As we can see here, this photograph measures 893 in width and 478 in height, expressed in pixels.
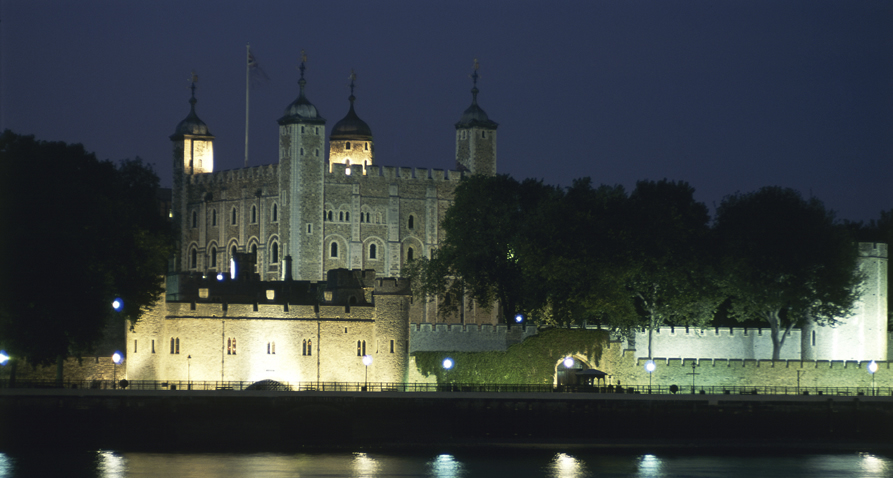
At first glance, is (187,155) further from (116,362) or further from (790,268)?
(790,268)

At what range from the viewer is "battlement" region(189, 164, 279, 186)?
117 m

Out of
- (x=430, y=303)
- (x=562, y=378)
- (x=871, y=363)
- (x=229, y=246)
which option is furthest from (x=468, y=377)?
(x=229, y=246)

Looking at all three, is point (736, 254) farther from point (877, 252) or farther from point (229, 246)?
point (229, 246)

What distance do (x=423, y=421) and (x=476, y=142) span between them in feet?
164

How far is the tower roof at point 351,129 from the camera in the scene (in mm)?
122062

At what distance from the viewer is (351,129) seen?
122312 millimetres

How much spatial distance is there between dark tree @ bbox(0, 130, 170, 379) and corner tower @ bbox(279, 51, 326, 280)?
2490 cm

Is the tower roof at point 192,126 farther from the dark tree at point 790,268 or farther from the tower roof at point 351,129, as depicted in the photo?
the dark tree at point 790,268

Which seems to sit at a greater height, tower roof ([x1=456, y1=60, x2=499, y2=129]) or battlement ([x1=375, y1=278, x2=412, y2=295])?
tower roof ([x1=456, y1=60, x2=499, y2=129])

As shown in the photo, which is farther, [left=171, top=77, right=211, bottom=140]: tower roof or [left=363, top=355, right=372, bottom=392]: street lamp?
[left=171, top=77, right=211, bottom=140]: tower roof

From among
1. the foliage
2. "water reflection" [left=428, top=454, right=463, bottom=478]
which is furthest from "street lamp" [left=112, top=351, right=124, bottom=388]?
"water reflection" [left=428, top=454, right=463, bottom=478]

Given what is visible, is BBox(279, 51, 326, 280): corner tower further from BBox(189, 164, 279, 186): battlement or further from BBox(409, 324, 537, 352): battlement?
BBox(409, 324, 537, 352): battlement

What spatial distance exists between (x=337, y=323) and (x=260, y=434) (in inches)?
590

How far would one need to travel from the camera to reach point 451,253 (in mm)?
96688
